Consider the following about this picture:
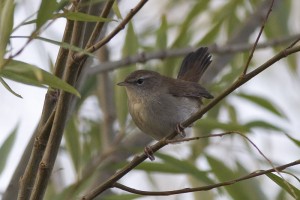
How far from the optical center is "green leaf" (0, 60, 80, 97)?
6.60ft

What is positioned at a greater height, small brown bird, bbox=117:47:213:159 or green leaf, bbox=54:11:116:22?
small brown bird, bbox=117:47:213:159

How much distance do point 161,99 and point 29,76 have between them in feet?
7.07

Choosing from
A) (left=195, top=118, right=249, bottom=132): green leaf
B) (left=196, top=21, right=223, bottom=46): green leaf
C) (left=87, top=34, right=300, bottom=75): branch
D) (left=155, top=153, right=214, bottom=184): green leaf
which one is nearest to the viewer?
(left=155, top=153, right=214, bottom=184): green leaf

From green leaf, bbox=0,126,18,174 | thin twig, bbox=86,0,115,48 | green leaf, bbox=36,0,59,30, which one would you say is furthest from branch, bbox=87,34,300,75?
green leaf, bbox=36,0,59,30

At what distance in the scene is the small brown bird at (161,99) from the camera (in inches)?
155

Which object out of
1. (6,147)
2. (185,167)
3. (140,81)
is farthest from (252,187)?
(6,147)

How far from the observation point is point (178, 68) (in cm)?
512

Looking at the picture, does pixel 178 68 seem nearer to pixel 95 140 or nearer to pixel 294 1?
pixel 95 140

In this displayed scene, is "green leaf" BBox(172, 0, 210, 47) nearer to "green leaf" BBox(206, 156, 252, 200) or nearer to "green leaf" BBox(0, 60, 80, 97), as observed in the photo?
"green leaf" BBox(206, 156, 252, 200)

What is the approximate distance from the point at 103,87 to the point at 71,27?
2510 millimetres

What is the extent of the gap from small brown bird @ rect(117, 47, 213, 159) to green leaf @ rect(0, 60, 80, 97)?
1781 mm

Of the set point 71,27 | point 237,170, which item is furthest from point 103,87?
point 71,27

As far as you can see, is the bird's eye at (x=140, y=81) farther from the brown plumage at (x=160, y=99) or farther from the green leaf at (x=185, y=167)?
the green leaf at (x=185, y=167)

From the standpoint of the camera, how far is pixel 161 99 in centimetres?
415
